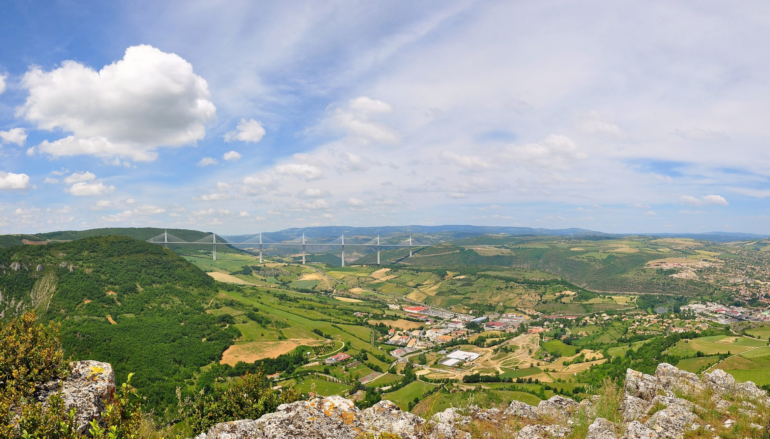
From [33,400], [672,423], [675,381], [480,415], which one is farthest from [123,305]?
[672,423]

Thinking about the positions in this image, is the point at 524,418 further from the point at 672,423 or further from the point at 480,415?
the point at 672,423

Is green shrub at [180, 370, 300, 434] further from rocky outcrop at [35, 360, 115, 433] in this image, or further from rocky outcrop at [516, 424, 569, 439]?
rocky outcrop at [516, 424, 569, 439]

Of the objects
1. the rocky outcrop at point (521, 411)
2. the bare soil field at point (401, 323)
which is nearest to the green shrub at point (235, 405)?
the rocky outcrop at point (521, 411)

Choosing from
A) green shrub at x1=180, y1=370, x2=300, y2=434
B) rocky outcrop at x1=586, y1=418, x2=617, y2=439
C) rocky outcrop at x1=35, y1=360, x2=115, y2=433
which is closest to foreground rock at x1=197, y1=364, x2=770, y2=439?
rocky outcrop at x1=586, y1=418, x2=617, y2=439

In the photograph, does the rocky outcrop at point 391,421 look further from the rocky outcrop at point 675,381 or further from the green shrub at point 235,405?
the rocky outcrop at point 675,381

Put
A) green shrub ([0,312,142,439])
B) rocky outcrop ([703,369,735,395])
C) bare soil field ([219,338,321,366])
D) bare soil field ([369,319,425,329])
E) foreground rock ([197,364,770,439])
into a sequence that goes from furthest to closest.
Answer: bare soil field ([369,319,425,329]) < bare soil field ([219,338,321,366]) < rocky outcrop ([703,369,735,395]) < foreground rock ([197,364,770,439]) < green shrub ([0,312,142,439])
